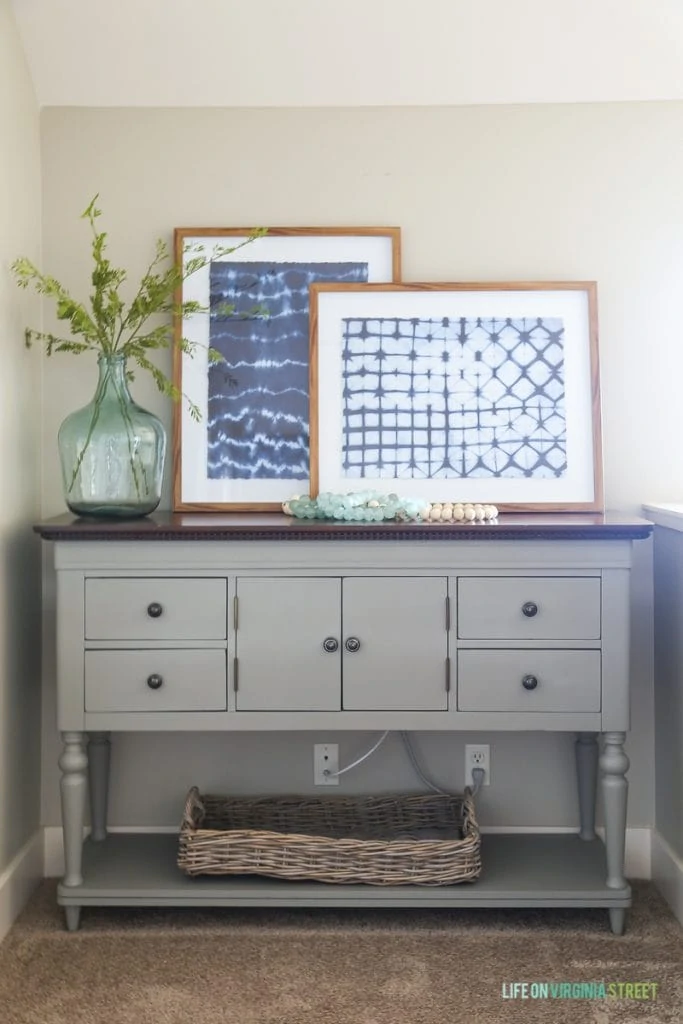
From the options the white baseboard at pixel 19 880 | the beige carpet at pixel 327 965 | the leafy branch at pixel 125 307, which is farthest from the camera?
the leafy branch at pixel 125 307

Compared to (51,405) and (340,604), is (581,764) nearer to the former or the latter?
(340,604)

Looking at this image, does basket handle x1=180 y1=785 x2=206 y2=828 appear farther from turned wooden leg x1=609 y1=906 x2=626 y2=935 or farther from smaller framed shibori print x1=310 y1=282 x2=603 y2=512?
turned wooden leg x1=609 y1=906 x2=626 y2=935

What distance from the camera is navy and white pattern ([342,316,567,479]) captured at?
2686 millimetres

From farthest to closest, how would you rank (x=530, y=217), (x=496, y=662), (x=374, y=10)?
(x=530, y=217) → (x=374, y=10) → (x=496, y=662)

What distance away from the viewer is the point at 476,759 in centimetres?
275

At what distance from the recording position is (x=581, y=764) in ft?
8.82

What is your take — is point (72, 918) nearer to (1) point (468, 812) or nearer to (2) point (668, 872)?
(1) point (468, 812)

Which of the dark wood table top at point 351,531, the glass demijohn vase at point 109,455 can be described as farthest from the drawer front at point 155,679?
the glass demijohn vase at point 109,455

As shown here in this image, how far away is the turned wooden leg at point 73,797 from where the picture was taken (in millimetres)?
2338

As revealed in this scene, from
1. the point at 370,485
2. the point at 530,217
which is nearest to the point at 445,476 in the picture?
the point at 370,485

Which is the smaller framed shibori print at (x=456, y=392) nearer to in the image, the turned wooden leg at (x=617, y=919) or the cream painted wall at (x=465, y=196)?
the cream painted wall at (x=465, y=196)

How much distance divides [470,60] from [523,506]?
110cm

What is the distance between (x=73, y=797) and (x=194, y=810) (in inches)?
12.3

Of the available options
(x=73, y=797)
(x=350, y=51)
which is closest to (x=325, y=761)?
(x=73, y=797)
